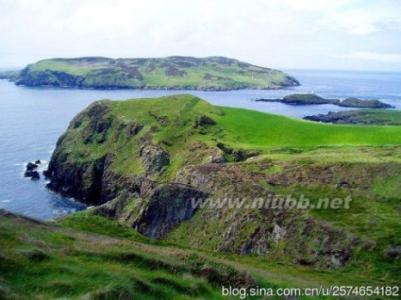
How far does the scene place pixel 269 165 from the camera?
259 ft

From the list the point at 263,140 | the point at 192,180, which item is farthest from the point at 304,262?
the point at 263,140

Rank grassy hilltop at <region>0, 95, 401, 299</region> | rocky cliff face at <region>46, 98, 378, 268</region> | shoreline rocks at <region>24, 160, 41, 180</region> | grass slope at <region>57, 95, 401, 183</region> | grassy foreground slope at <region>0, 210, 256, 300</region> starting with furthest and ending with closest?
shoreline rocks at <region>24, 160, 41, 180</region>
grass slope at <region>57, 95, 401, 183</region>
rocky cliff face at <region>46, 98, 378, 268</region>
grassy hilltop at <region>0, 95, 401, 299</region>
grassy foreground slope at <region>0, 210, 256, 300</region>

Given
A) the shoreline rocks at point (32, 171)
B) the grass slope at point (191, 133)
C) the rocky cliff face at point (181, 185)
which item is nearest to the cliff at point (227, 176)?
the rocky cliff face at point (181, 185)

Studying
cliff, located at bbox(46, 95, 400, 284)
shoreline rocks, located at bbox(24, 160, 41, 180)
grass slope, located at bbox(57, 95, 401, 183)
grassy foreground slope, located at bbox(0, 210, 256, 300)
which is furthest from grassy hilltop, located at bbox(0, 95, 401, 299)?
shoreline rocks, located at bbox(24, 160, 41, 180)

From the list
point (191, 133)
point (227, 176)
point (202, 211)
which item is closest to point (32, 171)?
point (191, 133)

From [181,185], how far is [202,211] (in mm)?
6915

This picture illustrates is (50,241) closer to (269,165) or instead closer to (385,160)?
(269,165)

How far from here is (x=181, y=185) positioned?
73750 mm

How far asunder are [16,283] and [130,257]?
342 inches

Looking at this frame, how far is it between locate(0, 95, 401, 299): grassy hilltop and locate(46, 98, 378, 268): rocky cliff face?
229 mm

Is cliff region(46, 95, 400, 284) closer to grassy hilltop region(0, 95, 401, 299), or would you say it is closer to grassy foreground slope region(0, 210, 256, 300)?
grassy hilltop region(0, 95, 401, 299)

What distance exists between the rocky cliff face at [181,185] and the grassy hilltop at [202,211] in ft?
0.75

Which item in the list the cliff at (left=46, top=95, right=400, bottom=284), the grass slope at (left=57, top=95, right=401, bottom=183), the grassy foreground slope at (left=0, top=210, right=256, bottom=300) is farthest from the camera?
the grass slope at (left=57, top=95, right=401, bottom=183)

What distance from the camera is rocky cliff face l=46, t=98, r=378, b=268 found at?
55.8 meters
